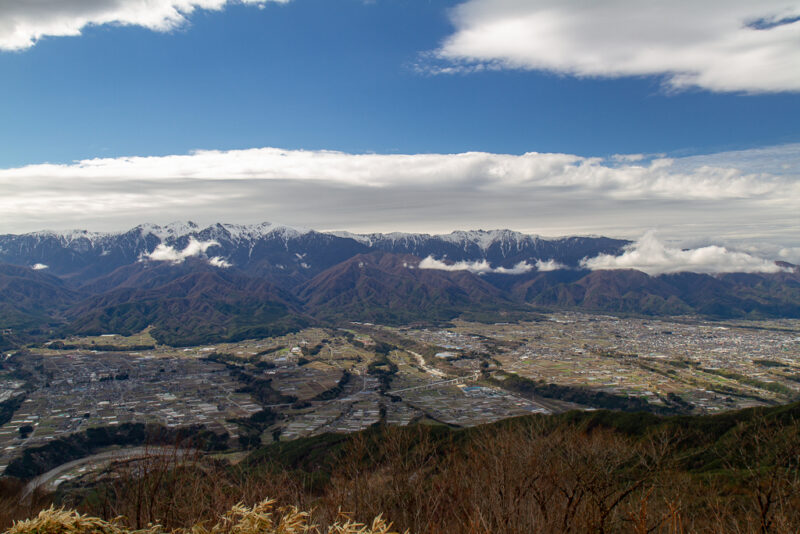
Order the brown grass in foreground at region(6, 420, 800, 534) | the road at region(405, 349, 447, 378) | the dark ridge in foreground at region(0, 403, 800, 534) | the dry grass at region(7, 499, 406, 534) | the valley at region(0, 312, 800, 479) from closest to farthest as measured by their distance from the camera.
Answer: the dry grass at region(7, 499, 406, 534), the dark ridge in foreground at region(0, 403, 800, 534), the brown grass in foreground at region(6, 420, 800, 534), the valley at region(0, 312, 800, 479), the road at region(405, 349, 447, 378)

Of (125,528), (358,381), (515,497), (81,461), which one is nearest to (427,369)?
(358,381)

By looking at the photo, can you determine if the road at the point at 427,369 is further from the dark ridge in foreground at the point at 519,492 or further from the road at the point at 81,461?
the dark ridge in foreground at the point at 519,492

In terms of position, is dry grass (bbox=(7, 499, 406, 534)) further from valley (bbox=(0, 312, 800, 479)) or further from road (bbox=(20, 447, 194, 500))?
valley (bbox=(0, 312, 800, 479))

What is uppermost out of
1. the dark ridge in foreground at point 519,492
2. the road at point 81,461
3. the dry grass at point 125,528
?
the dry grass at point 125,528

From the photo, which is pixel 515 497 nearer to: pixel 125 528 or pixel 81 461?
pixel 125 528

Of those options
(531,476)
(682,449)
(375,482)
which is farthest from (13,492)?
(682,449)

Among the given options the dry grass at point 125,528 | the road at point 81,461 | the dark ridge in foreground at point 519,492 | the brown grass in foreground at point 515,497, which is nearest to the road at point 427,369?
the road at point 81,461

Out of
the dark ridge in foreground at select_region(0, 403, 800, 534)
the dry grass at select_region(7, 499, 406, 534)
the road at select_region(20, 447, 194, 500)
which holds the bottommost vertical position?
the road at select_region(20, 447, 194, 500)

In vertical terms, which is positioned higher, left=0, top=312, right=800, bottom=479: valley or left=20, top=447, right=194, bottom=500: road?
left=20, top=447, right=194, bottom=500: road

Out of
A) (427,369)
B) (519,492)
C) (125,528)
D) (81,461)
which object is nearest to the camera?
(125,528)

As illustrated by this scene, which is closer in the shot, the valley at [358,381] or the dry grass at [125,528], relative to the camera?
the dry grass at [125,528]

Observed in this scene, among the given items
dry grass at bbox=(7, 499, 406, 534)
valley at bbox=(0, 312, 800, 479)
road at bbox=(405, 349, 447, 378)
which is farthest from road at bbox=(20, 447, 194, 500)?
road at bbox=(405, 349, 447, 378)

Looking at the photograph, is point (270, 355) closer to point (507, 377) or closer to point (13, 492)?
point (507, 377)
